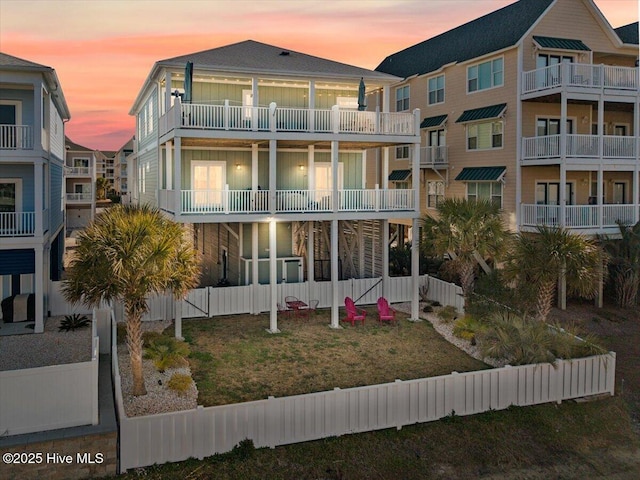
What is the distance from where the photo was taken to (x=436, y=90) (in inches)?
1218

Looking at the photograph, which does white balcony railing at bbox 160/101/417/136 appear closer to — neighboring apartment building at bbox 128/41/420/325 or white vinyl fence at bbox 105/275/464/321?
neighboring apartment building at bbox 128/41/420/325

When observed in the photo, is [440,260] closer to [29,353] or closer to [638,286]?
[638,286]

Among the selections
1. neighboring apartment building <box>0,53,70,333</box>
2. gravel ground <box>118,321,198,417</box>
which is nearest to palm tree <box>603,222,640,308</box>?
gravel ground <box>118,321,198,417</box>

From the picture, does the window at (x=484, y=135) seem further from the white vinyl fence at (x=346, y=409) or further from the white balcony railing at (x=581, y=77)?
the white vinyl fence at (x=346, y=409)

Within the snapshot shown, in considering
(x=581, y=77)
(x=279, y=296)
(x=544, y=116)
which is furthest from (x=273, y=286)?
(x=581, y=77)

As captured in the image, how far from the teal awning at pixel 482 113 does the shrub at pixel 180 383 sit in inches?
736

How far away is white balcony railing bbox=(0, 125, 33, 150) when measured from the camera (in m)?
18.4

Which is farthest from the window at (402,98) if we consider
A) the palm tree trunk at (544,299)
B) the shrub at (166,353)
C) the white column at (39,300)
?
the white column at (39,300)

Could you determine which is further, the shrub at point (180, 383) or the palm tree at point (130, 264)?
the shrub at point (180, 383)

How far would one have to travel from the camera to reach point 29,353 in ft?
51.7

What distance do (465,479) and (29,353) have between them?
1188 cm

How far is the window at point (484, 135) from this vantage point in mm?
26562

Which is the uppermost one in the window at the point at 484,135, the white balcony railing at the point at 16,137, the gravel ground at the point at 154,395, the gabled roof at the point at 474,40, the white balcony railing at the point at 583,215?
the gabled roof at the point at 474,40

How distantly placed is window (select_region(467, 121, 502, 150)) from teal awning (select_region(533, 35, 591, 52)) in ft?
12.3
